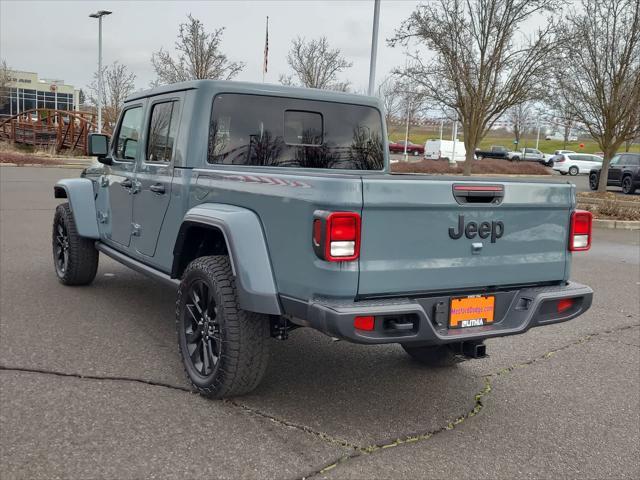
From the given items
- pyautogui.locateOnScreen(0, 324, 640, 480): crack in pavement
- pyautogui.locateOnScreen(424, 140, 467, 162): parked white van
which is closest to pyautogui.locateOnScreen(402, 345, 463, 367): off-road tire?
pyautogui.locateOnScreen(0, 324, 640, 480): crack in pavement

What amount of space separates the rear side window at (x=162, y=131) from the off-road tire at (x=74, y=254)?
5.41ft

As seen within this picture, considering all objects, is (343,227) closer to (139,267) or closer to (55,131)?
(139,267)

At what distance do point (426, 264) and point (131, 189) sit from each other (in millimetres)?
2746

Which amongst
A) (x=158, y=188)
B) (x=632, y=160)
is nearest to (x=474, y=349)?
(x=158, y=188)

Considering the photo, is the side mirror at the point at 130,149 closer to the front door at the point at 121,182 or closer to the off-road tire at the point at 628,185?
the front door at the point at 121,182

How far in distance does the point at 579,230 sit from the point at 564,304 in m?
0.46

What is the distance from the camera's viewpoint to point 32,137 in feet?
119

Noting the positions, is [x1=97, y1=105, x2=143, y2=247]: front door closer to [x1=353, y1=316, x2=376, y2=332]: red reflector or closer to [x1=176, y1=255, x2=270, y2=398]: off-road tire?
[x1=176, y1=255, x2=270, y2=398]: off-road tire

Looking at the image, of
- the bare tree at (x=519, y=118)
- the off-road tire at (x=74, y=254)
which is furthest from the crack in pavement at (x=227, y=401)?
the bare tree at (x=519, y=118)

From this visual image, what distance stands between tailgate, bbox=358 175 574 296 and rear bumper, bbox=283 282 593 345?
3.2 inches

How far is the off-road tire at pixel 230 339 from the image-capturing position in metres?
3.54

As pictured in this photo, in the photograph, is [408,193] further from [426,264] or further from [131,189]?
[131,189]

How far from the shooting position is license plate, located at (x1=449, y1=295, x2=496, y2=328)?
3381 millimetres

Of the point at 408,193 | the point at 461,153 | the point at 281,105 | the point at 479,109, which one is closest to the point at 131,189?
the point at 281,105
